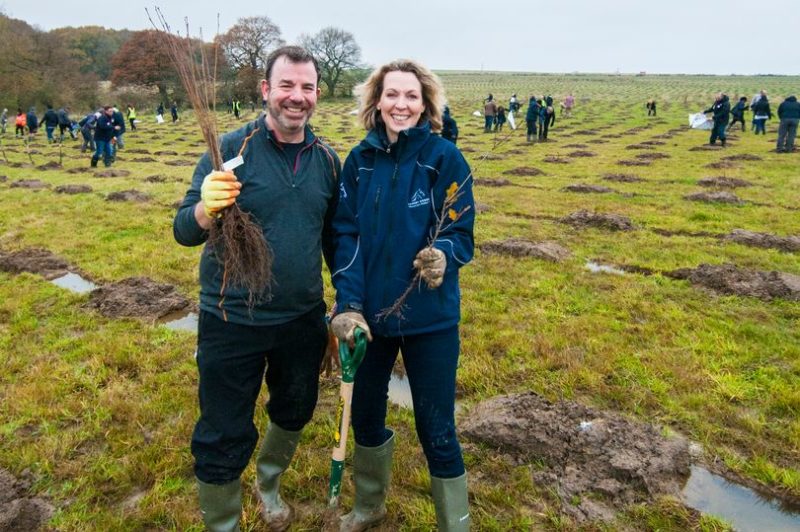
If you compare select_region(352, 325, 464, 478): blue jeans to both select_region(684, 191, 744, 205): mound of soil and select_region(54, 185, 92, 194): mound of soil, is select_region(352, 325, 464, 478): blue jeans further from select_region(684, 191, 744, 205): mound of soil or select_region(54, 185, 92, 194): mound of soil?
select_region(54, 185, 92, 194): mound of soil

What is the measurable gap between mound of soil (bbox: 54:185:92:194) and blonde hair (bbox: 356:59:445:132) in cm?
1344

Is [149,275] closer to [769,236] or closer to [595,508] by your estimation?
[595,508]

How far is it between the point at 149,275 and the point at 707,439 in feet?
22.4

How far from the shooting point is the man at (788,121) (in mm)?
18484

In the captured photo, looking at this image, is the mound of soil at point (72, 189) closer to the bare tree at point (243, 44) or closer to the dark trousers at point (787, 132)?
the bare tree at point (243, 44)

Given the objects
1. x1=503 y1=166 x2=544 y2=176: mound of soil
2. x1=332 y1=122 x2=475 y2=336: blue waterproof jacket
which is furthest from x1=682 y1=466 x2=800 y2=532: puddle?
x1=503 y1=166 x2=544 y2=176: mound of soil

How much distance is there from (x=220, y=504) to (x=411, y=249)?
1.64 metres

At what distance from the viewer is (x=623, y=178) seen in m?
15.1

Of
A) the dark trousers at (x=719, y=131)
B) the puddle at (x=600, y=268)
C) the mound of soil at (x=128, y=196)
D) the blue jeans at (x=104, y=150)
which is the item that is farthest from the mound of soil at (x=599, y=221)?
the blue jeans at (x=104, y=150)

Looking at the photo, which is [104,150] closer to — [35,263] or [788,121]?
[35,263]

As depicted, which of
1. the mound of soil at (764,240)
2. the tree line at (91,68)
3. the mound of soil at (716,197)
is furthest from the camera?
the tree line at (91,68)

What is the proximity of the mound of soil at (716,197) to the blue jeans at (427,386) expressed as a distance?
457 inches

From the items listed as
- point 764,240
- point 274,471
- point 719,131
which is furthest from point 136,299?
point 719,131

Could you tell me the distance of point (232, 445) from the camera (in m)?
2.66
